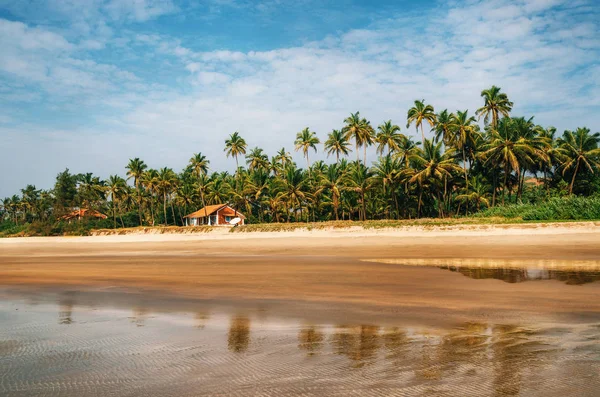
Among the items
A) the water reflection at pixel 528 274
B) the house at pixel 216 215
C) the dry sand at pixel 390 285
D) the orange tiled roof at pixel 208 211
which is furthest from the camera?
the house at pixel 216 215

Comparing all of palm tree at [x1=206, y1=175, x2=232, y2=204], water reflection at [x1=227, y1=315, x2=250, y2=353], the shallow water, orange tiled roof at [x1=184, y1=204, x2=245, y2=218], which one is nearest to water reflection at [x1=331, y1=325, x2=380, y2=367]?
the shallow water

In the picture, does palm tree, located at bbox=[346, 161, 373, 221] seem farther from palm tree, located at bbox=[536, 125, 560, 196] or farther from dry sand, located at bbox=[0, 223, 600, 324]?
dry sand, located at bbox=[0, 223, 600, 324]

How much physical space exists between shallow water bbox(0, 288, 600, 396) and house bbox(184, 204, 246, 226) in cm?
6877

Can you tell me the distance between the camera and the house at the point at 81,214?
266 ft

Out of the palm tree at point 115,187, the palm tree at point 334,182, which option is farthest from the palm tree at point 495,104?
the palm tree at point 115,187

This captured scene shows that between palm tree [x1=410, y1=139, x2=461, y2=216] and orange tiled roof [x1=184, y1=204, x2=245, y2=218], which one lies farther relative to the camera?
orange tiled roof [x1=184, y1=204, x2=245, y2=218]

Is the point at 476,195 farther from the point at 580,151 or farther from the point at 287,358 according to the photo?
the point at 287,358

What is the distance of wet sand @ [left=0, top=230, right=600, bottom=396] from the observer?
168 inches

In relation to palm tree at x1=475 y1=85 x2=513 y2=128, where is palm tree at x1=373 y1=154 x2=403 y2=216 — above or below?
below

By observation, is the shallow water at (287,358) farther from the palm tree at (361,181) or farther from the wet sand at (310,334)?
the palm tree at (361,181)

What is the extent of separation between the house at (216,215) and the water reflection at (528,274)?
63.5m

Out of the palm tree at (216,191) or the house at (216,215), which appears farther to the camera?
the palm tree at (216,191)

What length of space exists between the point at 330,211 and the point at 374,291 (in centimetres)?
5892

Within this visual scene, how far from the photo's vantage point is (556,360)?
4.70 metres
